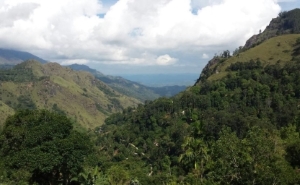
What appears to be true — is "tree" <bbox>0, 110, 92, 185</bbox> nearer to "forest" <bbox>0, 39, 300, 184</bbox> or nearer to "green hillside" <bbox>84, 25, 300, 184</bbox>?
"forest" <bbox>0, 39, 300, 184</bbox>

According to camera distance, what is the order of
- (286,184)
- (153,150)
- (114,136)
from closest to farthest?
(286,184), (153,150), (114,136)

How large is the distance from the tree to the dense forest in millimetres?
137

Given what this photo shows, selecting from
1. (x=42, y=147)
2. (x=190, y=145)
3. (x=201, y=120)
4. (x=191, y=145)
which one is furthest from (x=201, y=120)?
(x=42, y=147)

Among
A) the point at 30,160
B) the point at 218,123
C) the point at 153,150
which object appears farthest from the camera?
the point at 153,150

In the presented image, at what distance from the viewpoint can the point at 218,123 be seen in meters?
132

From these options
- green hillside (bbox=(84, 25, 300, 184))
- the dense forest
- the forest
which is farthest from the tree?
green hillside (bbox=(84, 25, 300, 184))

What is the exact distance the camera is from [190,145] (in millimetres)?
68812

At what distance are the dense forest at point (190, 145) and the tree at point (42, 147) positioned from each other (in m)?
0.14

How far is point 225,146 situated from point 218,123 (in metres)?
100

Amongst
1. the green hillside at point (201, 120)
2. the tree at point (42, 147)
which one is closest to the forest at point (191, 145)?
the tree at point (42, 147)

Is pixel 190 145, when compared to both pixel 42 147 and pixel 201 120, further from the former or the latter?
pixel 42 147

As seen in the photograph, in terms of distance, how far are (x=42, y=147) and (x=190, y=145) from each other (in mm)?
34909

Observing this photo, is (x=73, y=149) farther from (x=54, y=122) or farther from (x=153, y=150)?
(x=153, y=150)

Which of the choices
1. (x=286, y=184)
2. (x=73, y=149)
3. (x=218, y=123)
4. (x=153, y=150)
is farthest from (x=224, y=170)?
(x=153, y=150)
